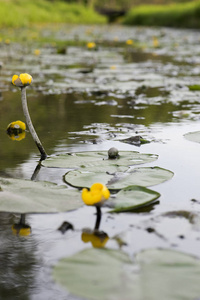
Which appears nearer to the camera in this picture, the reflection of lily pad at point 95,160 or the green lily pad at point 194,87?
the reflection of lily pad at point 95,160

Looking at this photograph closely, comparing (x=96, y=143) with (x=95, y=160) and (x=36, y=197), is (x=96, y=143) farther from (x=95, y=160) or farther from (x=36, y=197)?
(x=36, y=197)

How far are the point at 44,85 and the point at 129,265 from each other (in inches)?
159

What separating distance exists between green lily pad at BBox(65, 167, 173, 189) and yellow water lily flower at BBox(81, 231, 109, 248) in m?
0.38

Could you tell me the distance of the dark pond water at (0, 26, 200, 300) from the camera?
4.45ft

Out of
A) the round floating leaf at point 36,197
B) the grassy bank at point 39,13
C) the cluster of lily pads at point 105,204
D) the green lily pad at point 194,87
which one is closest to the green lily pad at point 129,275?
the cluster of lily pads at point 105,204

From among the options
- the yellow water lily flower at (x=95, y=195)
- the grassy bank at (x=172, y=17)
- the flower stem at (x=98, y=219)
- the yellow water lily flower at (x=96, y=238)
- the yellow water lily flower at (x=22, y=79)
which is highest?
the grassy bank at (x=172, y=17)

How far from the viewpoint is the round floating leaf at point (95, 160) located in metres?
2.16

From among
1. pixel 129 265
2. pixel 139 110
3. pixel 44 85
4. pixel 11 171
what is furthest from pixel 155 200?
pixel 44 85

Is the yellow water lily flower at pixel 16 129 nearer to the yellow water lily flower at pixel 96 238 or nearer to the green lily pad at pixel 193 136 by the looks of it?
the green lily pad at pixel 193 136

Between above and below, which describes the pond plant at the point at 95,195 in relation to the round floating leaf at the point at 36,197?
above

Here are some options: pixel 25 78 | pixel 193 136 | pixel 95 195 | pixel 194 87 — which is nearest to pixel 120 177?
pixel 95 195

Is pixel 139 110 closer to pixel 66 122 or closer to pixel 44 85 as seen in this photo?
pixel 66 122

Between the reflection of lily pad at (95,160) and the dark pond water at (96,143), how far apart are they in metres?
0.06

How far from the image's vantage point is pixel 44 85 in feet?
16.7
